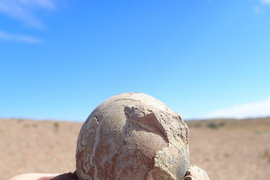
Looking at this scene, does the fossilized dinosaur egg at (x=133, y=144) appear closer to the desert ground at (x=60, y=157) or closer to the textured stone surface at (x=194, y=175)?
the textured stone surface at (x=194, y=175)

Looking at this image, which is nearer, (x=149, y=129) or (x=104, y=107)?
(x=149, y=129)

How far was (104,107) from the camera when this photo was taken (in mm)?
3777

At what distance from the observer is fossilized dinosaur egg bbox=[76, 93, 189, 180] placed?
3.22 m

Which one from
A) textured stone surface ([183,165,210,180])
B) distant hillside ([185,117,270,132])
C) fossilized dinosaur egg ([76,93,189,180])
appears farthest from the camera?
distant hillside ([185,117,270,132])

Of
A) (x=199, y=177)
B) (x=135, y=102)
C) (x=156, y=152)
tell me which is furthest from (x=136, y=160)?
(x=199, y=177)

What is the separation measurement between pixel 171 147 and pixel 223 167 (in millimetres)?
9605

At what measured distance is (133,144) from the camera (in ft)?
10.7

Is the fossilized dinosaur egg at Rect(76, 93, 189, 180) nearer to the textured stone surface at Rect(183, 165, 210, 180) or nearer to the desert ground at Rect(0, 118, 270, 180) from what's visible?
the textured stone surface at Rect(183, 165, 210, 180)

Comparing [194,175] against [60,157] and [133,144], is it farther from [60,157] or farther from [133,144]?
[60,157]

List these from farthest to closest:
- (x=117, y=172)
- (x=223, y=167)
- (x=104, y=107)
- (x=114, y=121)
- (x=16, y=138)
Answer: (x=16, y=138)
(x=223, y=167)
(x=104, y=107)
(x=114, y=121)
(x=117, y=172)

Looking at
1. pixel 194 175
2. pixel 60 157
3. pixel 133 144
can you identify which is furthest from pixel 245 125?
pixel 133 144

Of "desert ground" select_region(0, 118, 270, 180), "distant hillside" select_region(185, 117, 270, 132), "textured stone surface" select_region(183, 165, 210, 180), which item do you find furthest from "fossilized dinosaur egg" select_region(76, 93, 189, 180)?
"distant hillside" select_region(185, 117, 270, 132)

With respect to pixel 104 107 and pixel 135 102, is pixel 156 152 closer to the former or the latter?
pixel 135 102

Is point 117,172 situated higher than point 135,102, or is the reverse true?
point 135,102
